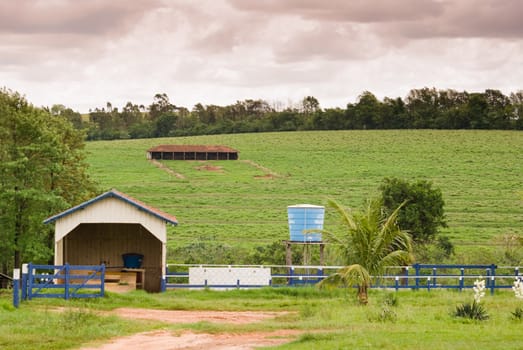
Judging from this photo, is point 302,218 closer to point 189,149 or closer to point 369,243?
point 369,243

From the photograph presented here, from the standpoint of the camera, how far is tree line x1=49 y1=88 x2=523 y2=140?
130125 mm

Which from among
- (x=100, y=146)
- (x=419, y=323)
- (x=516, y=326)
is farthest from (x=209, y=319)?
(x=100, y=146)

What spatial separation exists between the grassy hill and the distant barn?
174 cm

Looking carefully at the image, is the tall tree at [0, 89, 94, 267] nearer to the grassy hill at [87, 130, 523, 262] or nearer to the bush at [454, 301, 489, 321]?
the bush at [454, 301, 489, 321]

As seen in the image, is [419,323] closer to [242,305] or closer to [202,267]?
[242,305]

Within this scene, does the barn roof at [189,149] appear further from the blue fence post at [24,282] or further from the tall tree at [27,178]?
the blue fence post at [24,282]

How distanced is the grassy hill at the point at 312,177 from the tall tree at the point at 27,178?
19.6 m

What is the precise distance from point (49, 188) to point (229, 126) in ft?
353

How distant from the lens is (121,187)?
82250 mm

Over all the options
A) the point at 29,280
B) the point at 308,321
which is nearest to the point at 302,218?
the point at 29,280

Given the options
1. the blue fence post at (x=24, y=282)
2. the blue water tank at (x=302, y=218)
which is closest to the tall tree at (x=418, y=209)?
the blue water tank at (x=302, y=218)

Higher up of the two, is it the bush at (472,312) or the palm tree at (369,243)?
the palm tree at (369,243)

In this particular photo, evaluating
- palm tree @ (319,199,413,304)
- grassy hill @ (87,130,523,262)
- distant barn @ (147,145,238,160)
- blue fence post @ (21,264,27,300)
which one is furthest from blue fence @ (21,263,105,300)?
distant barn @ (147,145,238,160)

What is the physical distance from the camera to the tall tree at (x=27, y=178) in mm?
36281
